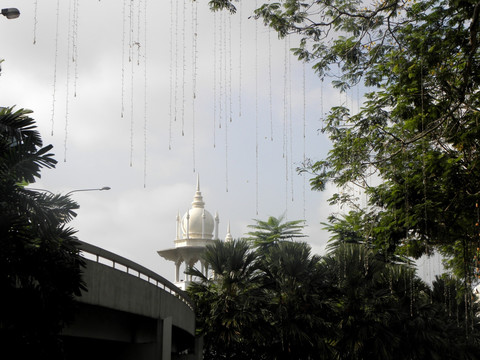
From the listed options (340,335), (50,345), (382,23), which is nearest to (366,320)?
(340,335)

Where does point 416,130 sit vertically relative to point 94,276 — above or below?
above

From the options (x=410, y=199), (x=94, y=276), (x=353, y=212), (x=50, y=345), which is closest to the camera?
(x=50, y=345)

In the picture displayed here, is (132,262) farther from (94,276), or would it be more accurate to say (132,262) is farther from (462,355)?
(462,355)

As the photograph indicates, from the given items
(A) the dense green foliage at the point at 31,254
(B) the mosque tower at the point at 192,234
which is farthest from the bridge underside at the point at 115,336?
(B) the mosque tower at the point at 192,234

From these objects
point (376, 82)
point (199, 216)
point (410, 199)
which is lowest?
point (410, 199)

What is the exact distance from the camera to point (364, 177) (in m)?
24.2

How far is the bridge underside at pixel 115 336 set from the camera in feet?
68.5

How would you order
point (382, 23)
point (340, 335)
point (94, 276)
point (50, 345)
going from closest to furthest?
point (50, 345) → point (94, 276) → point (382, 23) → point (340, 335)

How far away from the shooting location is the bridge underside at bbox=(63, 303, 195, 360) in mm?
20875

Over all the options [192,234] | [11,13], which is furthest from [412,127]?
[192,234]

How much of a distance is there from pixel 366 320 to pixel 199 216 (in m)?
42.5

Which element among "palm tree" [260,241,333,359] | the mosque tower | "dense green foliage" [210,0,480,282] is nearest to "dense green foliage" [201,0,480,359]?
"dense green foliage" [210,0,480,282]

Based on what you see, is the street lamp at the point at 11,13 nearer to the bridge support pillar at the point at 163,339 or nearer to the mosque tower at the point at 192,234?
the bridge support pillar at the point at 163,339

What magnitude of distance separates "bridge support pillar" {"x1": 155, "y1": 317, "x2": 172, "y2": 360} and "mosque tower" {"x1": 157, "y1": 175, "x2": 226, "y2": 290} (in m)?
53.0
